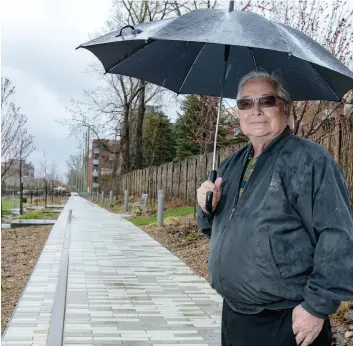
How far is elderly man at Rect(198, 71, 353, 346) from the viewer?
2.24 meters

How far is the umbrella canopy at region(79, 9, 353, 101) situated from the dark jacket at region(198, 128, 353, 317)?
1.83 ft

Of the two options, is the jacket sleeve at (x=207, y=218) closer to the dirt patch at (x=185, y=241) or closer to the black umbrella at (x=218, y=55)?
the black umbrella at (x=218, y=55)

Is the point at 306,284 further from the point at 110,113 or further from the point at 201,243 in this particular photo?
the point at 110,113

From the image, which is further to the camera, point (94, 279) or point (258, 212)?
point (94, 279)

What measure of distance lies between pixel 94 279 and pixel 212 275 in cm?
587

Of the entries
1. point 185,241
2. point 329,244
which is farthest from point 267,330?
point 185,241

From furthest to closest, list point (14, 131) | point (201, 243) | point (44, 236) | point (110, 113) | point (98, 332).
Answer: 1. point (110, 113)
2. point (14, 131)
3. point (44, 236)
4. point (201, 243)
5. point (98, 332)

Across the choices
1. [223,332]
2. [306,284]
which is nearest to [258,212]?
[306,284]

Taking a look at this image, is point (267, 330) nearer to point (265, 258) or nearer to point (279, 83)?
point (265, 258)

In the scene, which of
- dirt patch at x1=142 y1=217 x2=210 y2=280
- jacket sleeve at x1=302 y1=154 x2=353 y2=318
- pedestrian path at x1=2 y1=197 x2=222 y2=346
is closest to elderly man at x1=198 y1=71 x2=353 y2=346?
jacket sleeve at x1=302 y1=154 x2=353 y2=318

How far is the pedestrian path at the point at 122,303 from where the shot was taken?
534 centimetres

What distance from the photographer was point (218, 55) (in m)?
3.69

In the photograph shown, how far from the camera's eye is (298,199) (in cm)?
234

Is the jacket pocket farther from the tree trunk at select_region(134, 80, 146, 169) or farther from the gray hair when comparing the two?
the tree trunk at select_region(134, 80, 146, 169)
